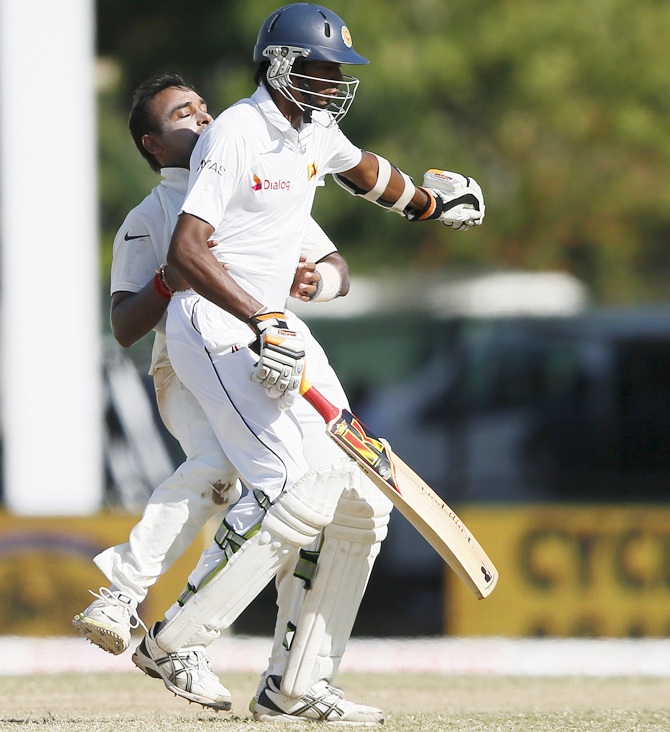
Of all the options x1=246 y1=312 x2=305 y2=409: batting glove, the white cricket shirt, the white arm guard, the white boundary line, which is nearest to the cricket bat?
x1=246 y1=312 x2=305 y2=409: batting glove

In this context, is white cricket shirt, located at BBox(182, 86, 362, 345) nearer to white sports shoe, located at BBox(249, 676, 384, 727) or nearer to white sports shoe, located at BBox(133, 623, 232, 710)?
white sports shoe, located at BBox(133, 623, 232, 710)

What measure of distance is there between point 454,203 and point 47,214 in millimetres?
4722

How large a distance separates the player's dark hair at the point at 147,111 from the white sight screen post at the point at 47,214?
14.2ft

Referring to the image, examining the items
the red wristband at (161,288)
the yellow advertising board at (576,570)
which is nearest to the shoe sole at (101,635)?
the red wristband at (161,288)

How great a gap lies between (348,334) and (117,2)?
8.02 metres

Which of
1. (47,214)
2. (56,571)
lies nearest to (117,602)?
(56,571)

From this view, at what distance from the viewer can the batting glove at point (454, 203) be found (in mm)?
4832

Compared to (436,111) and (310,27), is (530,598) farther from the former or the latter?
(436,111)

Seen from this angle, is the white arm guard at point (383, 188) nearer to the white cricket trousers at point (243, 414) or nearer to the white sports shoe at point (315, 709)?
the white cricket trousers at point (243, 414)

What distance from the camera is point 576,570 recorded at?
8.27 meters

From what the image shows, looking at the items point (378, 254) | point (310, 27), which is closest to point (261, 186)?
point (310, 27)

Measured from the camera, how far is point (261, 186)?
13.6 feet

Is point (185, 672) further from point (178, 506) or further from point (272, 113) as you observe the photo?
point (272, 113)

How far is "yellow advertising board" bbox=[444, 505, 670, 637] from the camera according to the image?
8242 millimetres
